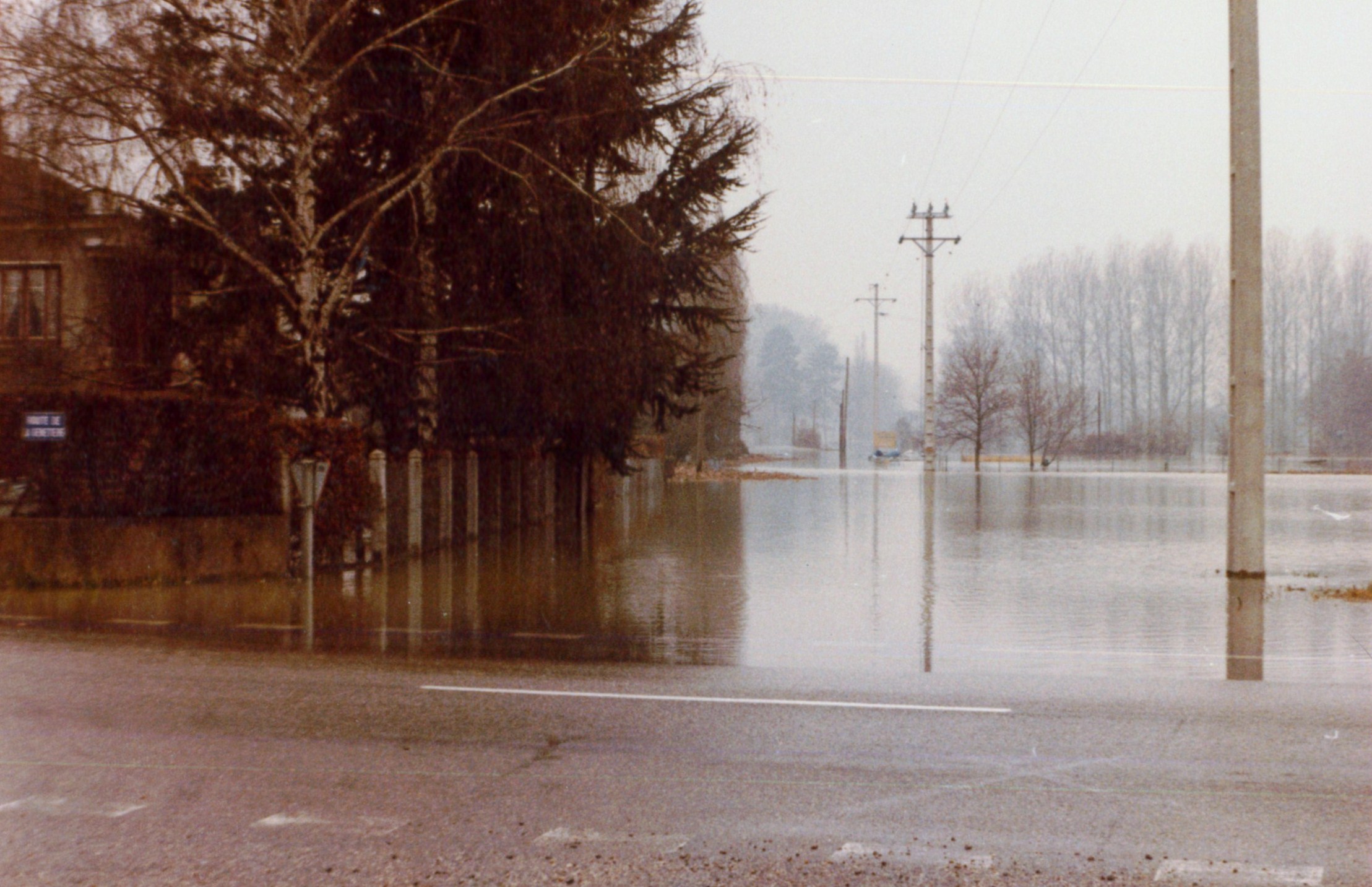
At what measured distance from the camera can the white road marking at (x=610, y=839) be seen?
16.8ft

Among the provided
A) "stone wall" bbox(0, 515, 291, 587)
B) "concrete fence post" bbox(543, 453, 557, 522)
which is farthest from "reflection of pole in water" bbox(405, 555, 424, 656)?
"concrete fence post" bbox(543, 453, 557, 522)

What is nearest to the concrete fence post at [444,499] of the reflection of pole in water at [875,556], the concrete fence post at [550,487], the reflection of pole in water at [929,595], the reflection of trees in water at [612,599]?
the reflection of trees in water at [612,599]

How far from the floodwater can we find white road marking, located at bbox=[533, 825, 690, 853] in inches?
193

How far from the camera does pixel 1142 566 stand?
732 inches

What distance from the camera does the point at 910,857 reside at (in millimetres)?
5000

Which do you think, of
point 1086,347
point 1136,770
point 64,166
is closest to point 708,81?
point 64,166

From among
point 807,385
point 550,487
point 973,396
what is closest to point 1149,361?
point 973,396

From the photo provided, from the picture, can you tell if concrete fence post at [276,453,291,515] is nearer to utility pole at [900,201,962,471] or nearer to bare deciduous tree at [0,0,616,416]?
bare deciduous tree at [0,0,616,416]

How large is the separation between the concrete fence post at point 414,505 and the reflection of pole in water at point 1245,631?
36.2ft

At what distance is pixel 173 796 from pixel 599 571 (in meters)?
11.7

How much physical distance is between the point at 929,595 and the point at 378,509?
298 inches

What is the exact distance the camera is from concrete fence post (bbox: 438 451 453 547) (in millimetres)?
20656

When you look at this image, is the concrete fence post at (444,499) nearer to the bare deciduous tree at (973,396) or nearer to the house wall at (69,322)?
the house wall at (69,322)

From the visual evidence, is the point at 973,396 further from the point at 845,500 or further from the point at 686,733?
the point at 686,733
